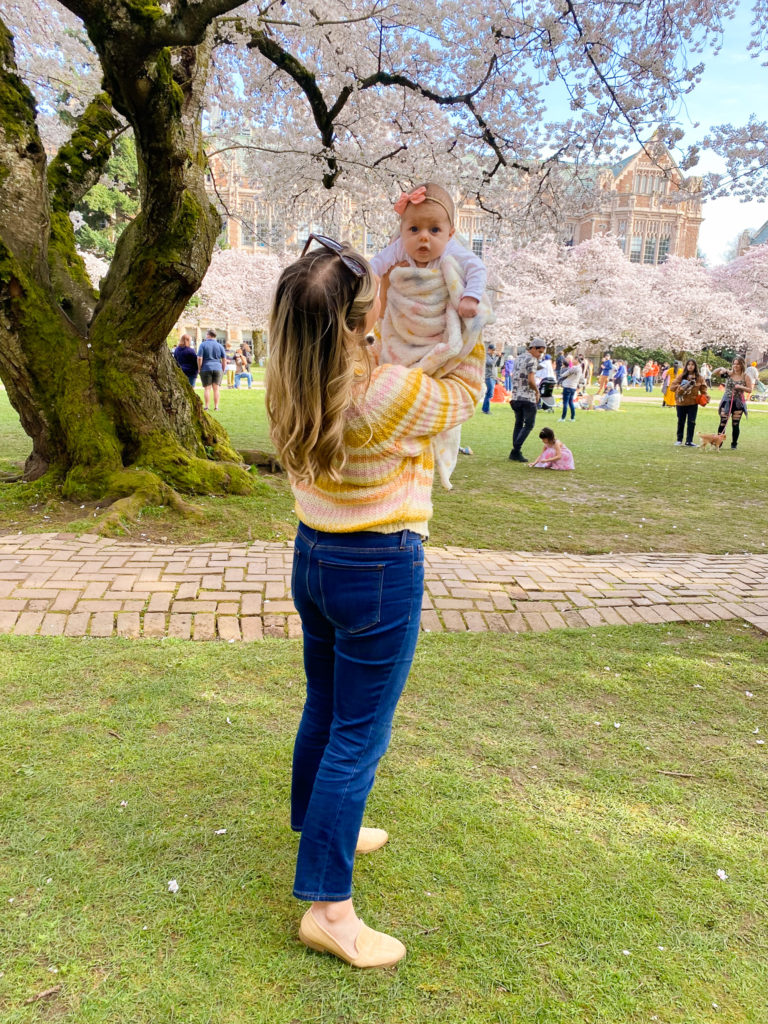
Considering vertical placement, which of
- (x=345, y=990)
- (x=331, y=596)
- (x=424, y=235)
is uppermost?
(x=424, y=235)

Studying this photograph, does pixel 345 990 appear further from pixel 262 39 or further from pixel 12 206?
pixel 262 39

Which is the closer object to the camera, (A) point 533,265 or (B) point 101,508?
(B) point 101,508

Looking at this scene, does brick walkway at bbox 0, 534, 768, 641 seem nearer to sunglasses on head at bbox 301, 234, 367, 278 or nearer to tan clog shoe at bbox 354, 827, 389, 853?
tan clog shoe at bbox 354, 827, 389, 853

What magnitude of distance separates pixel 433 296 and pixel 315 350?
0.47 m

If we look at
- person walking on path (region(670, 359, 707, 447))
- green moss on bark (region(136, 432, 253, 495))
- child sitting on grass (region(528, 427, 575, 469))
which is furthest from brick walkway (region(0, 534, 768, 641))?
person walking on path (region(670, 359, 707, 447))

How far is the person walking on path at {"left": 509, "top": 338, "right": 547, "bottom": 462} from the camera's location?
10375 millimetres

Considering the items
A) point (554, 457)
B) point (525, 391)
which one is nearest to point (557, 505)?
point (554, 457)

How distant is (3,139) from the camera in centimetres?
548

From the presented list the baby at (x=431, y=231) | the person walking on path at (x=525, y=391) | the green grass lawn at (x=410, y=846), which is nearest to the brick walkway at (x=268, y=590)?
the green grass lawn at (x=410, y=846)

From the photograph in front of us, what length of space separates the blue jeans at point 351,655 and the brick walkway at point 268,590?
2.19 meters

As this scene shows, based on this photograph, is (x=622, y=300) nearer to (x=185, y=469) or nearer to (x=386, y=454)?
(x=185, y=469)

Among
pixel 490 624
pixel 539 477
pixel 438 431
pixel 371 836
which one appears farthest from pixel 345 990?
pixel 539 477

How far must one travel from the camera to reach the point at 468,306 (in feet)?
5.73

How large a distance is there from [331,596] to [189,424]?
569 centimetres
